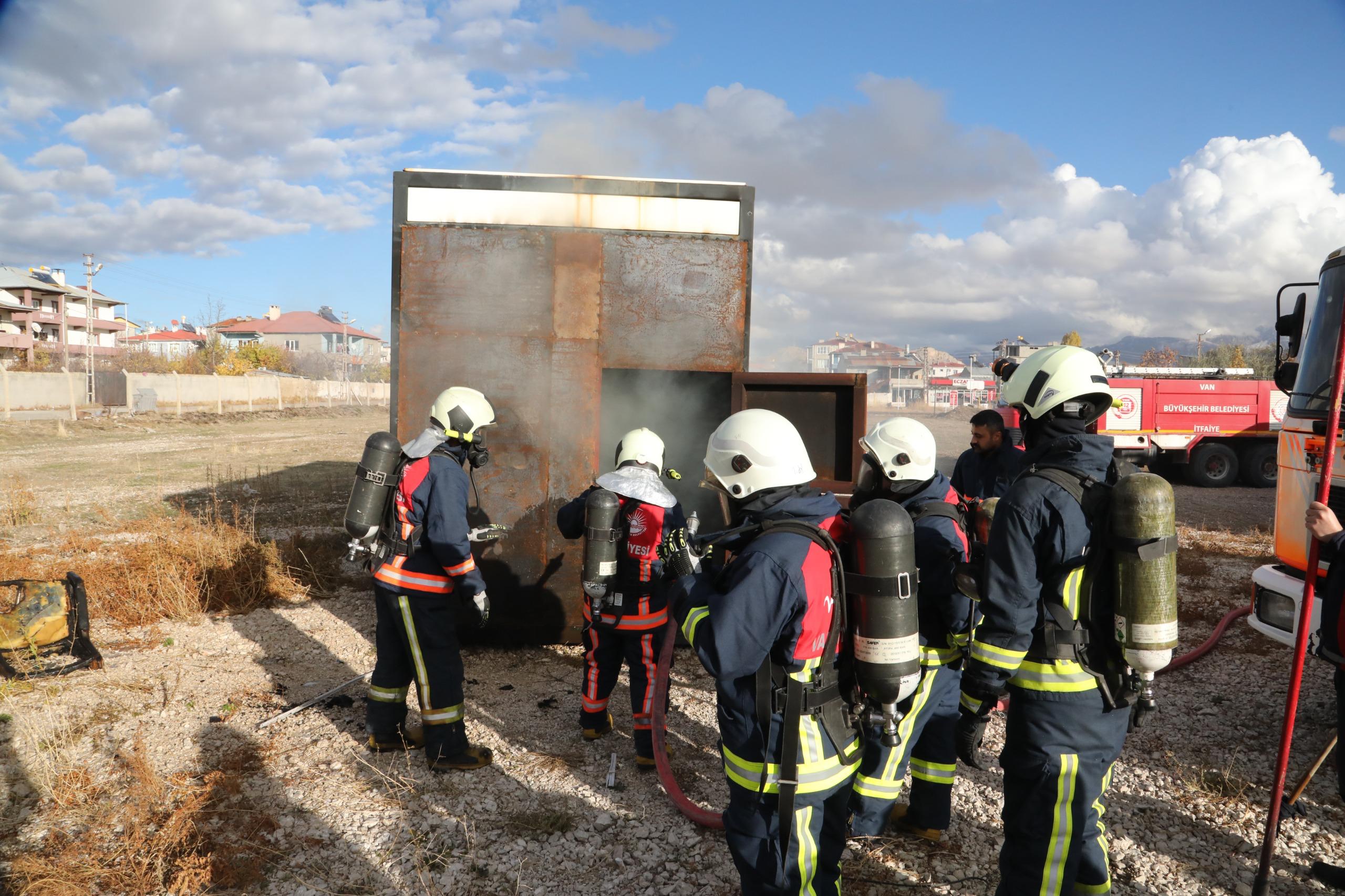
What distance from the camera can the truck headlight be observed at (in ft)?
13.3

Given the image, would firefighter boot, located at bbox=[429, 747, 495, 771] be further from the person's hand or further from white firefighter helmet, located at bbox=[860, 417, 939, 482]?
the person's hand

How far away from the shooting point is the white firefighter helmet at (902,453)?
332 centimetres

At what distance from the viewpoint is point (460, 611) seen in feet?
18.5

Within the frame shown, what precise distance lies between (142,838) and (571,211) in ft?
14.8

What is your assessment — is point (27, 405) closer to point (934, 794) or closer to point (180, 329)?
point (934, 794)

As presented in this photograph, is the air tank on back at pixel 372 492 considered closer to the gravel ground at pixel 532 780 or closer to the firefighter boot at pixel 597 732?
the gravel ground at pixel 532 780

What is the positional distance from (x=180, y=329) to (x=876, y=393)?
86422 mm

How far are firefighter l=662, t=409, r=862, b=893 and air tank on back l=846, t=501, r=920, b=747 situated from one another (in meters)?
0.10

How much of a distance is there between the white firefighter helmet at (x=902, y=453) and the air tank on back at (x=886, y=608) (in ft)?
3.67

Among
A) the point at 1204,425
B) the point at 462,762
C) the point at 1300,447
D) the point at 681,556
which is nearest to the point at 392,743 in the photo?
the point at 462,762

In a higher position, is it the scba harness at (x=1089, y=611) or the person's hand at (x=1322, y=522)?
the person's hand at (x=1322, y=522)

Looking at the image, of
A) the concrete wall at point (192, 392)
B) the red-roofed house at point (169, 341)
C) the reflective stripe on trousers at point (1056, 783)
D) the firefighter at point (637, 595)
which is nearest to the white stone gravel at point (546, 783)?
the firefighter at point (637, 595)

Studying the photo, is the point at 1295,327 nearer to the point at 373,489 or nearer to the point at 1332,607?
the point at 1332,607

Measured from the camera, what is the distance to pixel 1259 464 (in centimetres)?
Answer: 1641
